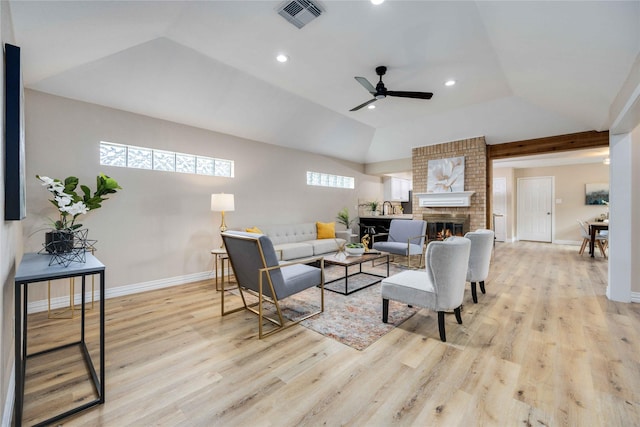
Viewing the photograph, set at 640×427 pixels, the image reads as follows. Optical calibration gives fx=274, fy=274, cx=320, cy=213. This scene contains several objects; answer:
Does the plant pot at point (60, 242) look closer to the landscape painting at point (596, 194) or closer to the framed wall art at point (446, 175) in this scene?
the framed wall art at point (446, 175)

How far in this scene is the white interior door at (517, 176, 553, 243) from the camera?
862cm

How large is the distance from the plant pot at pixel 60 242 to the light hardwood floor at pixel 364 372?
0.91m

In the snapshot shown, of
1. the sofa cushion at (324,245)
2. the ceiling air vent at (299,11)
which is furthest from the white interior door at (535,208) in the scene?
the ceiling air vent at (299,11)

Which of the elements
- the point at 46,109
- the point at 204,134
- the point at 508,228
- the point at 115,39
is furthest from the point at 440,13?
the point at 508,228

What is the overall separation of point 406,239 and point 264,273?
3.68 metres

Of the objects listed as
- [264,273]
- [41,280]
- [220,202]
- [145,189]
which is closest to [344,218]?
[220,202]

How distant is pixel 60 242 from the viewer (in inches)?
71.9

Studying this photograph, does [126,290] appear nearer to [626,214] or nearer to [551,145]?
[626,214]

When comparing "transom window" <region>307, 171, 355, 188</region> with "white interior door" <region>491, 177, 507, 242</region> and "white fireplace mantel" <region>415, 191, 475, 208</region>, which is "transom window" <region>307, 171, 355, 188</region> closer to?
"white fireplace mantel" <region>415, 191, 475, 208</region>

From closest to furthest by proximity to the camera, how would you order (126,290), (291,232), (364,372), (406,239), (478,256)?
(364,372) → (478,256) → (126,290) → (406,239) → (291,232)

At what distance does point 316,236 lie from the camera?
6078mm

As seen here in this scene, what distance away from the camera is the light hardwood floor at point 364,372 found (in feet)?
5.20

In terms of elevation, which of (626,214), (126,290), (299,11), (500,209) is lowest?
(126,290)

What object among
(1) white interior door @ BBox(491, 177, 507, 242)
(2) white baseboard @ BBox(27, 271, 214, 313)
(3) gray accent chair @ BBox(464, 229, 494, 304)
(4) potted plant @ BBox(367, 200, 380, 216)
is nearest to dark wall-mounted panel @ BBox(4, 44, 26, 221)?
(2) white baseboard @ BBox(27, 271, 214, 313)
